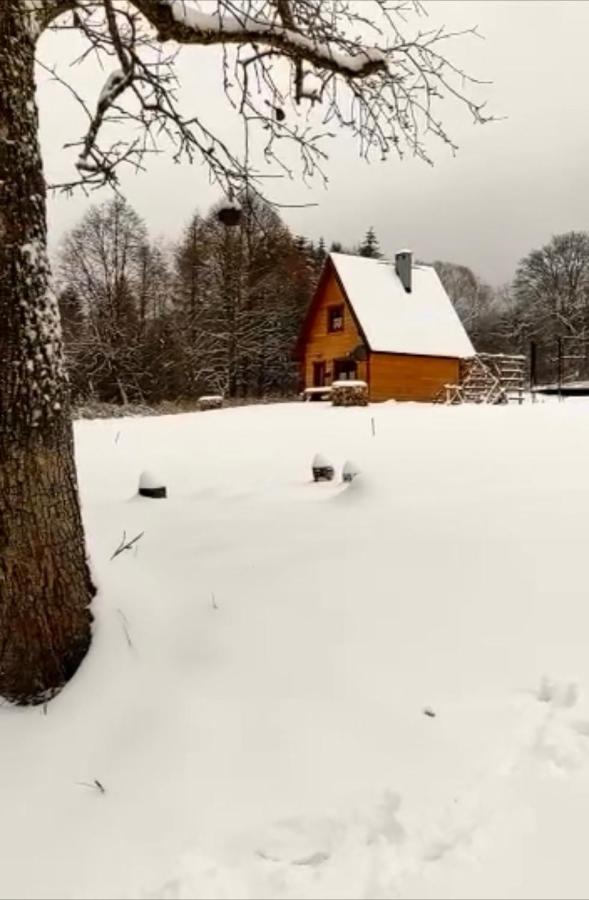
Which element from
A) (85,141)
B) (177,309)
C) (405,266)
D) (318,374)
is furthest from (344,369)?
(85,141)

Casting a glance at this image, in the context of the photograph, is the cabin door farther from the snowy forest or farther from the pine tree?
the pine tree

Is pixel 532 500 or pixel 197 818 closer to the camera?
pixel 197 818

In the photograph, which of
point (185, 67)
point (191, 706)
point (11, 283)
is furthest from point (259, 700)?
point (185, 67)

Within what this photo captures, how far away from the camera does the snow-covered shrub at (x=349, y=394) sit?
1811cm

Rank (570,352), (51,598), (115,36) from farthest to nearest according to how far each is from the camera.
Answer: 1. (570,352)
2. (115,36)
3. (51,598)

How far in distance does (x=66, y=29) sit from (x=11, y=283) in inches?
92.1

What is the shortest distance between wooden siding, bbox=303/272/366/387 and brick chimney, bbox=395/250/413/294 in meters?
2.87

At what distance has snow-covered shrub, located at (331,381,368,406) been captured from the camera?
1811 cm

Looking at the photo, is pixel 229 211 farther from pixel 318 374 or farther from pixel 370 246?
pixel 370 246

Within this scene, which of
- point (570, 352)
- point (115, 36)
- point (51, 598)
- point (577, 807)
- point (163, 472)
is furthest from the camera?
point (570, 352)

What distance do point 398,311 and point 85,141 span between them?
20.5m

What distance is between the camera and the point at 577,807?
2.15 metres

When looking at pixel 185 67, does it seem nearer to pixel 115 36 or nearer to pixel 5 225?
pixel 115 36

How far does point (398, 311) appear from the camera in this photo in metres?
23.8
